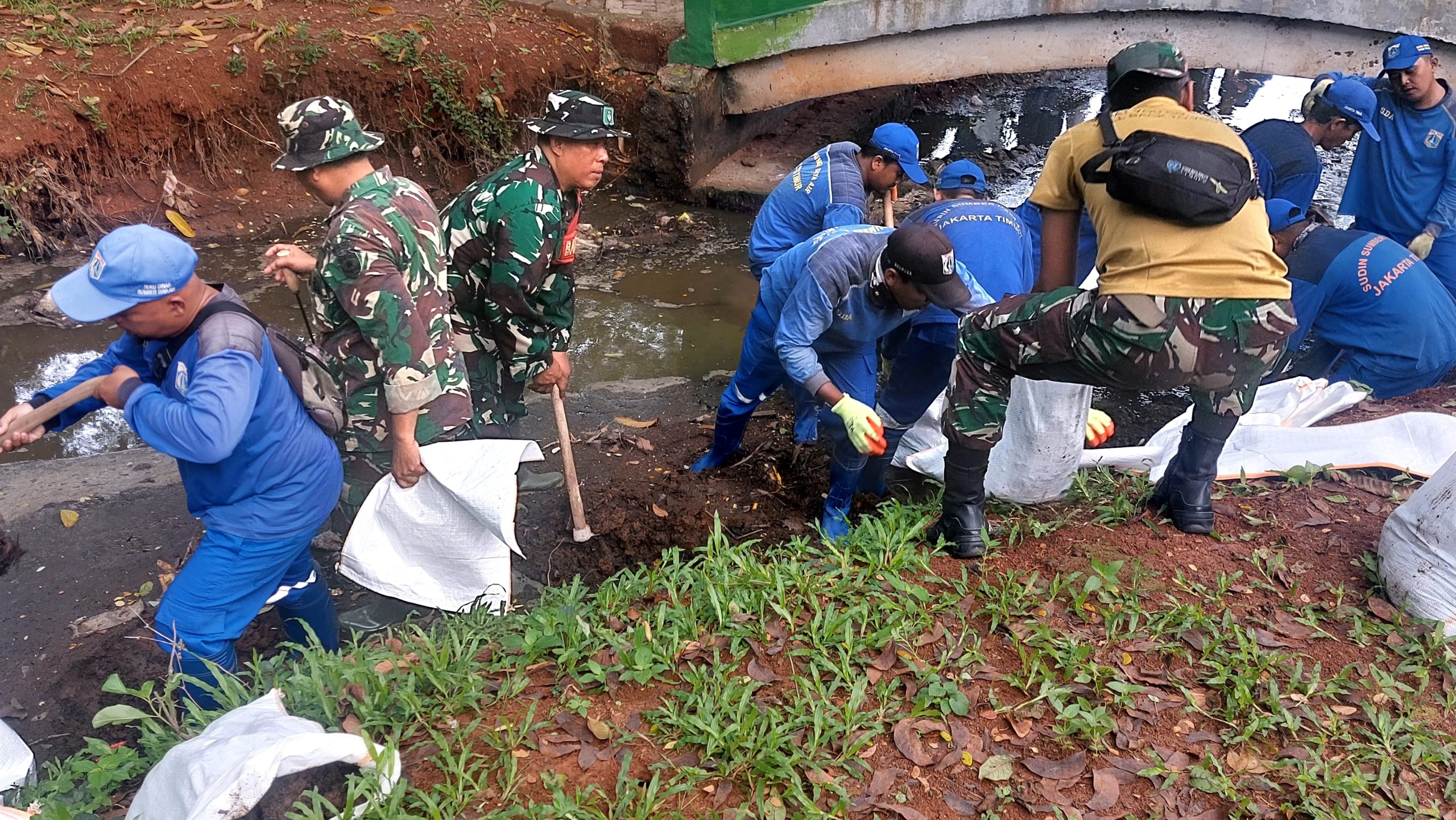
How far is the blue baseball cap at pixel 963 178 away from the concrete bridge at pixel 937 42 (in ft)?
11.0

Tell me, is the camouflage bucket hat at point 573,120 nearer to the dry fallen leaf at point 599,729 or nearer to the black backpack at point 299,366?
the black backpack at point 299,366

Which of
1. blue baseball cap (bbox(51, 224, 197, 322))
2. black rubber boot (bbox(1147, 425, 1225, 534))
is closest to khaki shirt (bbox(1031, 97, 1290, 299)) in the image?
black rubber boot (bbox(1147, 425, 1225, 534))

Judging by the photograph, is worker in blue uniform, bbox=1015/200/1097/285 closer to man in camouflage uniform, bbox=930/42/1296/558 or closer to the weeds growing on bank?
man in camouflage uniform, bbox=930/42/1296/558

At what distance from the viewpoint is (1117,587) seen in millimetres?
3072

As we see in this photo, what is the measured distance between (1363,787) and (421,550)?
2846mm

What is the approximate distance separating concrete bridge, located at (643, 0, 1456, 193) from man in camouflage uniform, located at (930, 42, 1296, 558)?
4761mm

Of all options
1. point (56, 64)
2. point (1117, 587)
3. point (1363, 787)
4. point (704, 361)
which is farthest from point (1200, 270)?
point (56, 64)

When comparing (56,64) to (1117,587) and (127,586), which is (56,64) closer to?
(127,586)

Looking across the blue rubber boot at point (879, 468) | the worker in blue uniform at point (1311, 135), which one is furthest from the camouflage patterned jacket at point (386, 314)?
the worker in blue uniform at point (1311, 135)

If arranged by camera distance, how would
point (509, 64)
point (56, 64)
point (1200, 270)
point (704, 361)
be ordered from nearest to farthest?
point (1200, 270) < point (704, 361) < point (56, 64) < point (509, 64)

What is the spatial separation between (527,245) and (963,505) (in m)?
1.88

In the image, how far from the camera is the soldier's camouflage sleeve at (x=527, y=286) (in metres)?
3.42

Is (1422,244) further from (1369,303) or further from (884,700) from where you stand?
(884,700)

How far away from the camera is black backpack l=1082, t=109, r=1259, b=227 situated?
264cm
